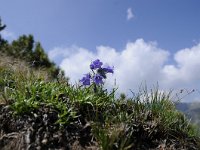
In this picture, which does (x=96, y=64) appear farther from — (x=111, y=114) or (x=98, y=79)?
(x=111, y=114)

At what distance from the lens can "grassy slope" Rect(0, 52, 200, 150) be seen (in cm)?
574

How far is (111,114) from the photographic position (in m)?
6.28

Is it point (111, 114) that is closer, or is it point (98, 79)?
point (111, 114)

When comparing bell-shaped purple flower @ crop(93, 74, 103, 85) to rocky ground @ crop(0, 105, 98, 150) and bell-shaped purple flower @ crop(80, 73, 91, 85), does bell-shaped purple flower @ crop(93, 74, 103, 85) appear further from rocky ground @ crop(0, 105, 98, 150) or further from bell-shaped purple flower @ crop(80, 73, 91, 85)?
rocky ground @ crop(0, 105, 98, 150)

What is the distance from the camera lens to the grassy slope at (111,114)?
5.74m

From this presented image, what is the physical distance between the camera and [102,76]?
692 cm

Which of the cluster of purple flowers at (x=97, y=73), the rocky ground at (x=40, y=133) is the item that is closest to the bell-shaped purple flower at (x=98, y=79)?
the cluster of purple flowers at (x=97, y=73)

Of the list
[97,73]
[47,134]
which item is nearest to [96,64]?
[97,73]

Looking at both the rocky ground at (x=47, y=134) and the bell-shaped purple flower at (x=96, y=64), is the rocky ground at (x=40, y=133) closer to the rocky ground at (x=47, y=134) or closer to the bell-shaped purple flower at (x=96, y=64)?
the rocky ground at (x=47, y=134)

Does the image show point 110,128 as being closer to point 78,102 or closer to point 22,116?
point 78,102

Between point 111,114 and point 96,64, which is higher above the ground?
point 96,64

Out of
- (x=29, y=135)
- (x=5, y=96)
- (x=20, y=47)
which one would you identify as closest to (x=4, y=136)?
(x=29, y=135)

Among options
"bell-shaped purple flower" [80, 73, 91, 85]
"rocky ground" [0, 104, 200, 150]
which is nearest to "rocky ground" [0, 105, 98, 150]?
"rocky ground" [0, 104, 200, 150]

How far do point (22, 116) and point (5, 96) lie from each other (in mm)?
516
